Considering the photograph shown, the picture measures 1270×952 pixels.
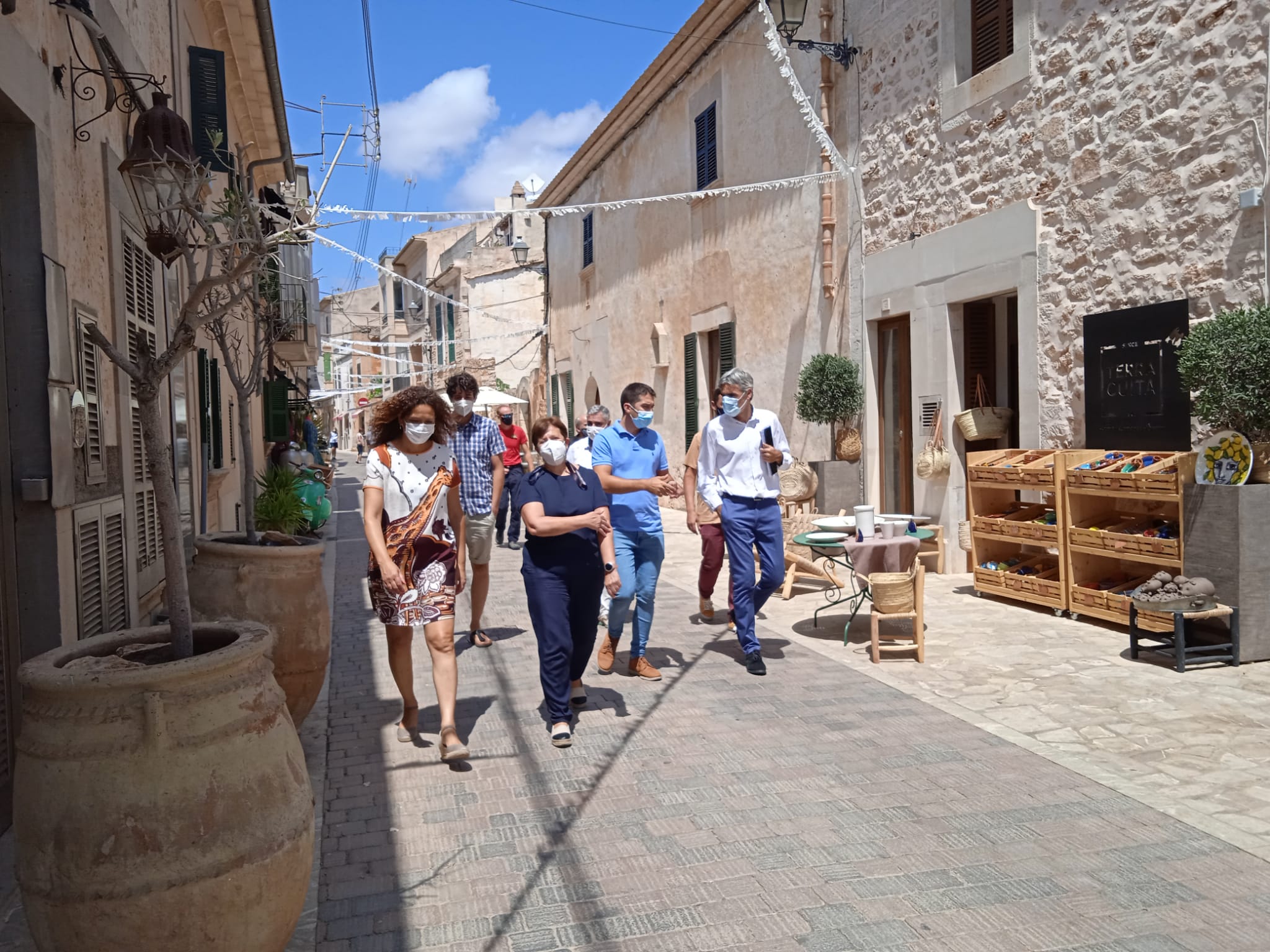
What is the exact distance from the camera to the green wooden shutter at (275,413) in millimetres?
15461

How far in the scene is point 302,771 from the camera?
2.68 metres

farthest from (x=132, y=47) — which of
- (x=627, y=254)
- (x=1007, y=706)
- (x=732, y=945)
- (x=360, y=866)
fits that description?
(x=627, y=254)

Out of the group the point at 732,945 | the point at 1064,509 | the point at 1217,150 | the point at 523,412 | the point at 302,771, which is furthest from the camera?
the point at 523,412

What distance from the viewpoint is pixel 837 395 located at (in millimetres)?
10922

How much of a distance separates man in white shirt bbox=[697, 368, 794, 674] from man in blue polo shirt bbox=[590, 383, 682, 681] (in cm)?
47

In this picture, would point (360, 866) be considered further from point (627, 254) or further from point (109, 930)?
point (627, 254)

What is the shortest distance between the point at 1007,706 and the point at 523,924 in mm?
3208

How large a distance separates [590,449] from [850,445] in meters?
5.07

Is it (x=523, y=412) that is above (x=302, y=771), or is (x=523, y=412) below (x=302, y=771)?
above

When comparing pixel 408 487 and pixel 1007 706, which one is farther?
pixel 1007 706

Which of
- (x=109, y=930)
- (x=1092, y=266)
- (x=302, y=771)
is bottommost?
(x=109, y=930)

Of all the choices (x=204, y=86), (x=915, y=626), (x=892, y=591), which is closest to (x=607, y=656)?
(x=892, y=591)

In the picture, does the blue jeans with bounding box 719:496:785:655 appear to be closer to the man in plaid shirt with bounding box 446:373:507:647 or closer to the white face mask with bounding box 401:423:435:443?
the man in plaid shirt with bounding box 446:373:507:647

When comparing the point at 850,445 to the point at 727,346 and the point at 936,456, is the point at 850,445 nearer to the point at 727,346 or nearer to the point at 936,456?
the point at 936,456
